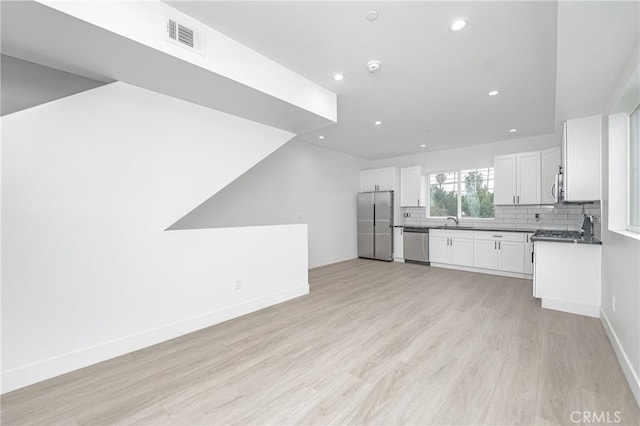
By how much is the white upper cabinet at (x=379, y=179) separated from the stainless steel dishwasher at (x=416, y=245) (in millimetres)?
1198

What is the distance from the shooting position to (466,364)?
2.20m

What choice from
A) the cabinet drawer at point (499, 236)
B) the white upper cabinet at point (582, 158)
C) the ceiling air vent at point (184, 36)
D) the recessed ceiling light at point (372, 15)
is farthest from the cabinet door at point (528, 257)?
the ceiling air vent at point (184, 36)

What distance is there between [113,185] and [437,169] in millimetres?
6346

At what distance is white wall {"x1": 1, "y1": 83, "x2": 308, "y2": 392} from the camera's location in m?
2.01

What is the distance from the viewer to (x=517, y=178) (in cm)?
509

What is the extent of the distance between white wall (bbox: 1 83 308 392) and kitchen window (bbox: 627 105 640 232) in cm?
386

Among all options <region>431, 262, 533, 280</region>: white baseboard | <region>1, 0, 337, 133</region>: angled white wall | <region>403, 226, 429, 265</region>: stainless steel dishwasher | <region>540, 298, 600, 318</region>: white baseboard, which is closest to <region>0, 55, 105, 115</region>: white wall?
<region>1, 0, 337, 133</region>: angled white wall

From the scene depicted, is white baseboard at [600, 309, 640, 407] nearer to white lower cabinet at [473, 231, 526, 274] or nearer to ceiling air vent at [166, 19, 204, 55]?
white lower cabinet at [473, 231, 526, 274]

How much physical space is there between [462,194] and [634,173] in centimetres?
386

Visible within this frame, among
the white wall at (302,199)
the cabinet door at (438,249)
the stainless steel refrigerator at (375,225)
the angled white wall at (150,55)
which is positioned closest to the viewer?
the angled white wall at (150,55)

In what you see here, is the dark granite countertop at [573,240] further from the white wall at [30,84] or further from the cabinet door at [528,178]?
the white wall at [30,84]

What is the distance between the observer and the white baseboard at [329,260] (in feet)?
19.6

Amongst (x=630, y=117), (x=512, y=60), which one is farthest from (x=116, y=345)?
(x=630, y=117)

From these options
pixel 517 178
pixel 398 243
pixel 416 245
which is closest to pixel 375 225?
pixel 398 243
